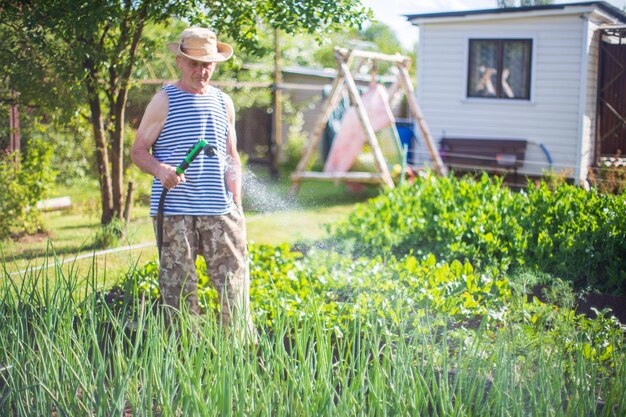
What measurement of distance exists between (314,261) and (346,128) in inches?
248

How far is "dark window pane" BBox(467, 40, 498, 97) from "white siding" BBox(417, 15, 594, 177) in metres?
0.14

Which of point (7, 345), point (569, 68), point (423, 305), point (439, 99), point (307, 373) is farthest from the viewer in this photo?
point (439, 99)

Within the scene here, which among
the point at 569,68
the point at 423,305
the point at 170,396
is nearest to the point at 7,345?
the point at 170,396

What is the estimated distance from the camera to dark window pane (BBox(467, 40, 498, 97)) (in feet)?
43.1

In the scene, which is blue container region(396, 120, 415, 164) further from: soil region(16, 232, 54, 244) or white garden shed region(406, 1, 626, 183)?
soil region(16, 232, 54, 244)

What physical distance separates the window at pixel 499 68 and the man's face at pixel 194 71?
10.2 metres

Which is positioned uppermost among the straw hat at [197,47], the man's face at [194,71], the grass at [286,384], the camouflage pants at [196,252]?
the straw hat at [197,47]

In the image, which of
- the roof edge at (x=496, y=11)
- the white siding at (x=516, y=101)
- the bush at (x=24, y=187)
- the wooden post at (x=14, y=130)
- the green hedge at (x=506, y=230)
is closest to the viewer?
the green hedge at (x=506, y=230)

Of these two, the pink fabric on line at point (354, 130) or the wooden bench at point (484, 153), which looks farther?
the wooden bench at point (484, 153)

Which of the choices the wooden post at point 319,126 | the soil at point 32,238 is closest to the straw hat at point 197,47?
the soil at point 32,238

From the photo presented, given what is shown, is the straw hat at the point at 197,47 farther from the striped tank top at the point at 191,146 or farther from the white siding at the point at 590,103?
the white siding at the point at 590,103

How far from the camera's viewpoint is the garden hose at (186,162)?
134 inches

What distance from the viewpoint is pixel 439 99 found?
1362 centimetres

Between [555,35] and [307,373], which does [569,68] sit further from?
[307,373]
